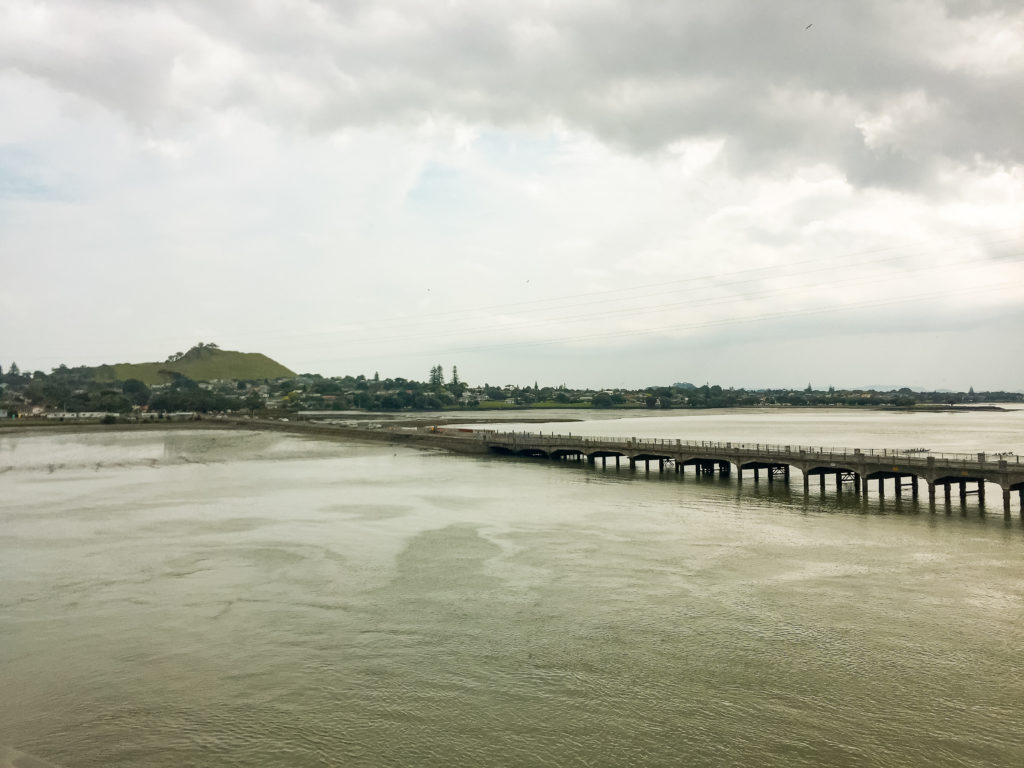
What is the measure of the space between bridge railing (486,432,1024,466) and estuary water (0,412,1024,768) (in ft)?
15.1

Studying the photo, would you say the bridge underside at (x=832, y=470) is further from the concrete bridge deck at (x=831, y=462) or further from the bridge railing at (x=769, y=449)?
the bridge railing at (x=769, y=449)

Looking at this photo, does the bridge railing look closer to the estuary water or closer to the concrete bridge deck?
the concrete bridge deck

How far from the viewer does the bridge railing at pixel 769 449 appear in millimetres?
50656

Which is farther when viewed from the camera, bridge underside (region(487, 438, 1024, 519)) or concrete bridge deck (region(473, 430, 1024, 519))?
bridge underside (region(487, 438, 1024, 519))

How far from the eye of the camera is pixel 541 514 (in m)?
47.6

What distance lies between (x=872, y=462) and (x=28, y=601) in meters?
53.6

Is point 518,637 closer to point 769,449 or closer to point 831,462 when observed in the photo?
point 831,462

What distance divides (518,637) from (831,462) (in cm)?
3943

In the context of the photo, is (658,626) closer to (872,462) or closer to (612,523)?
(612,523)

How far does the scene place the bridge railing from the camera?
50.7 metres

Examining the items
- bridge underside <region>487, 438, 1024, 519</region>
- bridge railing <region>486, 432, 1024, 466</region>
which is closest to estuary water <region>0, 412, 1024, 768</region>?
bridge underside <region>487, 438, 1024, 519</region>

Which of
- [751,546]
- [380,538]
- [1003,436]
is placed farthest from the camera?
[1003,436]

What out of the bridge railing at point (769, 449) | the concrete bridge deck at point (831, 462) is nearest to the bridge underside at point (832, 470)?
the concrete bridge deck at point (831, 462)

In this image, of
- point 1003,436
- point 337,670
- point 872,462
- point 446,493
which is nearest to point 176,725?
point 337,670
